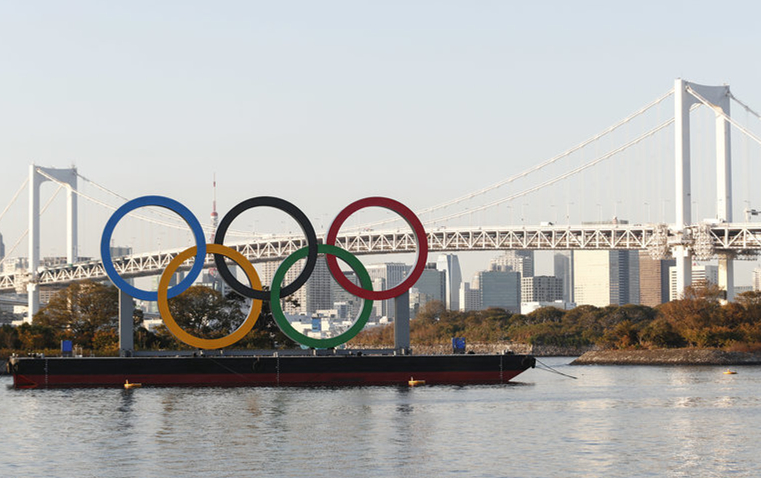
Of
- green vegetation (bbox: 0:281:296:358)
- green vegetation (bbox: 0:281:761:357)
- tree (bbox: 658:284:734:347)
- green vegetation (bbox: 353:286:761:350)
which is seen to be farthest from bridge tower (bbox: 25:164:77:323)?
tree (bbox: 658:284:734:347)

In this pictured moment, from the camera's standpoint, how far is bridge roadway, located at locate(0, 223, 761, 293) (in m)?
81.4

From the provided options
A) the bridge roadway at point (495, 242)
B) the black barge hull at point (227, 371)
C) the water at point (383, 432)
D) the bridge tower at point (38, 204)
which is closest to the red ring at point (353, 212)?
the black barge hull at point (227, 371)

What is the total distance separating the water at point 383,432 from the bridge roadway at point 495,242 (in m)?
38.2

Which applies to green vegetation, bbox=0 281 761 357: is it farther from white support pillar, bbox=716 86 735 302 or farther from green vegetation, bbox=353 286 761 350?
white support pillar, bbox=716 86 735 302

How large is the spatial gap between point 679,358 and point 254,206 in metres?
33.0

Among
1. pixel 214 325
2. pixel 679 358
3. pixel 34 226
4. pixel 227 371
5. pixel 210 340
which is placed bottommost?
pixel 679 358

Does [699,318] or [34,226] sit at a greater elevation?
[34,226]

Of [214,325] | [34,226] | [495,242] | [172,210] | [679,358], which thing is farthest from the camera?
[34,226]

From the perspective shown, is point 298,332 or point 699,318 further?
point 699,318

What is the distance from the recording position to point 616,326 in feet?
294

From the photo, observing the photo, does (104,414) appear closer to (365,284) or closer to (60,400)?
(60,400)

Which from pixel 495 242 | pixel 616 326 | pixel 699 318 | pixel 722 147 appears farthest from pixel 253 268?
pixel 616 326

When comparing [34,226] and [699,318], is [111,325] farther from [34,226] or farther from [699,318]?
[699,318]


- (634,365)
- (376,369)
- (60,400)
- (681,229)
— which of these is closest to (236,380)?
(376,369)
